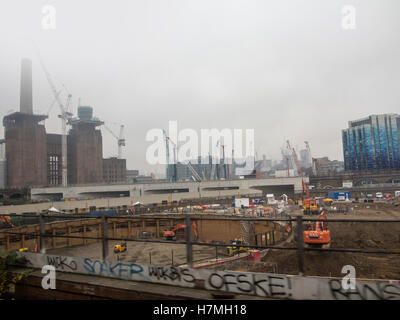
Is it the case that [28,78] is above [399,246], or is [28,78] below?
above

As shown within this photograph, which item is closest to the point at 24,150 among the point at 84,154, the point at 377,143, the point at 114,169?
the point at 84,154

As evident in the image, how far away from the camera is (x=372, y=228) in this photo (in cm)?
3531

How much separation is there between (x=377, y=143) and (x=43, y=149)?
15751 centimetres

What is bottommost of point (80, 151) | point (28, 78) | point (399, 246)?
point (399, 246)

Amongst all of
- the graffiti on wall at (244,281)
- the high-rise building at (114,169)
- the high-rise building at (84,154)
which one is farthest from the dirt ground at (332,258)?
the high-rise building at (114,169)

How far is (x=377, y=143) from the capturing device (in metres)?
144

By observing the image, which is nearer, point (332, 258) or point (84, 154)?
point (332, 258)

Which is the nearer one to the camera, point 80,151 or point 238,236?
point 238,236

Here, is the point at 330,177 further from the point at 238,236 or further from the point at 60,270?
the point at 60,270

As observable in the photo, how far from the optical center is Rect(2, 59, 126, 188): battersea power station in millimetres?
112750

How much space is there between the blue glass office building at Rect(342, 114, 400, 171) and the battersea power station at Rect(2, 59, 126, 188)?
133 meters

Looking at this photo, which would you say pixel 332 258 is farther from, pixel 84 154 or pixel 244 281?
pixel 84 154
